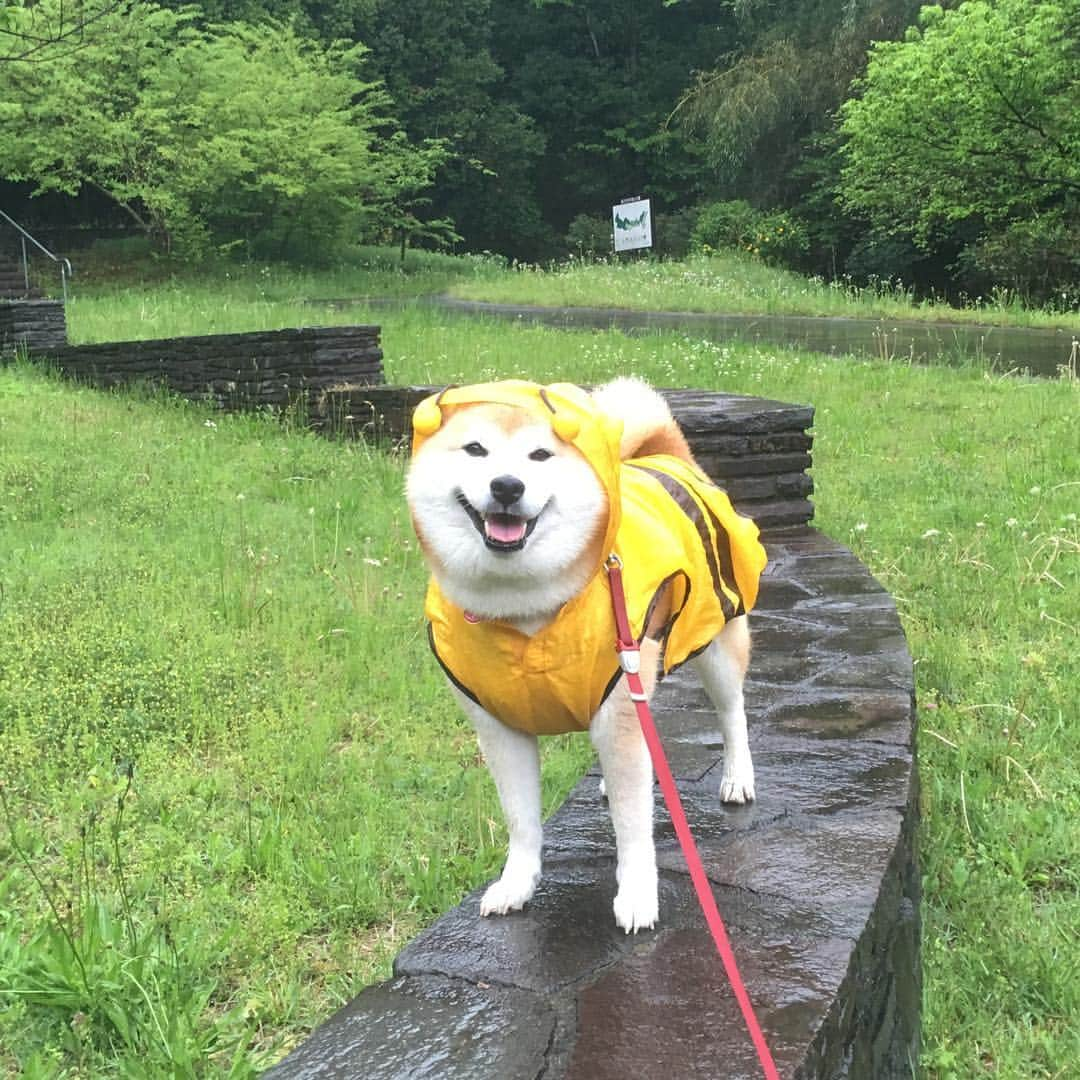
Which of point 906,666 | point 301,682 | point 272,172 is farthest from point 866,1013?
point 272,172

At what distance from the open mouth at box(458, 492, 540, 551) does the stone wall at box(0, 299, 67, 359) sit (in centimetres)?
1167

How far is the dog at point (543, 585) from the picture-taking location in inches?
74.9

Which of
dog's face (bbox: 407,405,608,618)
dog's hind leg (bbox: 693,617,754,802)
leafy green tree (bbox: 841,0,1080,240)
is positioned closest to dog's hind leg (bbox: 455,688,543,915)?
dog's face (bbox: 407,405,608,618)

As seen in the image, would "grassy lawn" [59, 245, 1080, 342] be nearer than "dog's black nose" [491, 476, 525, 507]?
No

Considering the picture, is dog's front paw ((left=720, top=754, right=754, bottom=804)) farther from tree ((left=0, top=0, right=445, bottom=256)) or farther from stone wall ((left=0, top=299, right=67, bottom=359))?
tree ((left=0, top=0, right=445, bottom=256))

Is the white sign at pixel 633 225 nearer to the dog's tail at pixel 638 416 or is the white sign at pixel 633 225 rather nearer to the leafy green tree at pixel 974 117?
Answer: the leafy green tree at pixel 974 117

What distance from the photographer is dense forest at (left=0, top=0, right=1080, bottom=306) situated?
59.9 feet

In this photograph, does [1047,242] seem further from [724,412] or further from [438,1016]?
[438,1016]

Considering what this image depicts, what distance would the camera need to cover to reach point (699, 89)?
25922 mm

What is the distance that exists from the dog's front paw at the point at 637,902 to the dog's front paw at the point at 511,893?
0.67 feet

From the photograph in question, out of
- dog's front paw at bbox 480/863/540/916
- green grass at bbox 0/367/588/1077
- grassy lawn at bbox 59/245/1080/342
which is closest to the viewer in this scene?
dog's front paw at bbox 480/863/540/916

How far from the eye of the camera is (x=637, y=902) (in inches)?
83.0

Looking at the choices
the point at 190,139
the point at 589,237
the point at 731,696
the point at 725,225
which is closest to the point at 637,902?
the point at 731,696

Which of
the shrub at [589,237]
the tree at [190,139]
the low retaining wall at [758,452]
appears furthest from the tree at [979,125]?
the low retaining wall at [758,452]
